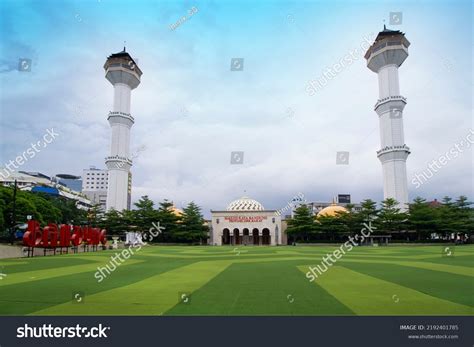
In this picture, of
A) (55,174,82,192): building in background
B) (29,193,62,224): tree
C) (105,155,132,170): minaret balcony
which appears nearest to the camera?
(29,193,62,224): tree

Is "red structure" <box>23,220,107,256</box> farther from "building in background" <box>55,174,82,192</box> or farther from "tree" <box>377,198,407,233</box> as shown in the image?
"building in background" <box>55,174,82,192</box>

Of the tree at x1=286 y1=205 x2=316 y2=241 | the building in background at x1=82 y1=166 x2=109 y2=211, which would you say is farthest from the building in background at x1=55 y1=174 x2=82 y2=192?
the tree at x1=286 y1=205 x2=316 y2=241

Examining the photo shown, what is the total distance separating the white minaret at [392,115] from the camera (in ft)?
228

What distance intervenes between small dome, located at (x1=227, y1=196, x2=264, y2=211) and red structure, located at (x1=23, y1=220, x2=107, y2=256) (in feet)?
157

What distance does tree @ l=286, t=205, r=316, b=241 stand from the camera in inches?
2687

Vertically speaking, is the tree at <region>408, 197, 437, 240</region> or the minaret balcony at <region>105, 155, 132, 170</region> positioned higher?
the minaret balcony at <region>105, 155, 132, 170</region>

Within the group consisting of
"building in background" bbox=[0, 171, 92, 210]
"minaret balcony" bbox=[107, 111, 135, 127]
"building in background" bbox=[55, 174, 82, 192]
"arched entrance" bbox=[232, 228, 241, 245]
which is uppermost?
"minaret balcony" bbox=[107, 111, 135, 127]

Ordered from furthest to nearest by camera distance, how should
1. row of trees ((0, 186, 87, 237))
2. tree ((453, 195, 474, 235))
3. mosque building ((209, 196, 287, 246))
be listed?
mosque building ((209, 196, 287, 246)) < tree ((453, 195, 474, 235)) < row of trees ((0, 186, 87, 237))

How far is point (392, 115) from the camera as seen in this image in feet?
230

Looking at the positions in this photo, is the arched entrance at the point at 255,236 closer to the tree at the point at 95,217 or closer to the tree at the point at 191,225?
the tree at the point at 191,225

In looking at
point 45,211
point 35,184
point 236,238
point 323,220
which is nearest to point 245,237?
point 236,238

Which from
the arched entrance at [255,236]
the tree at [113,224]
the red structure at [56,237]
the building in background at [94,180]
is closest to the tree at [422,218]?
the arched entrance at [255,236]

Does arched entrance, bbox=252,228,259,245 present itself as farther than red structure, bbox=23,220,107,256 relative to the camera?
Yes
